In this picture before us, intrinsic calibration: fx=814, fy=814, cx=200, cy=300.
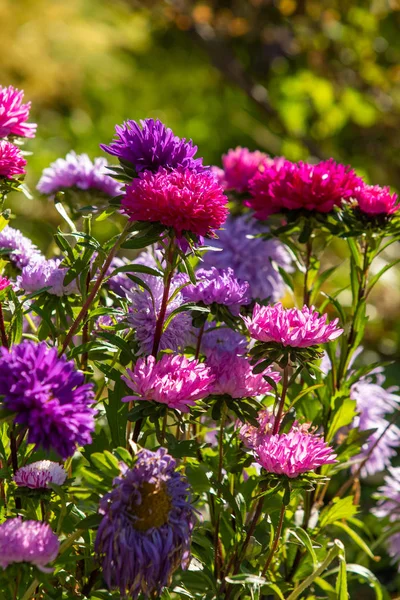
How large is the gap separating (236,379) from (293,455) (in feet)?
0.37

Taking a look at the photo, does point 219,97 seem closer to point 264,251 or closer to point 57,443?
point 264,251

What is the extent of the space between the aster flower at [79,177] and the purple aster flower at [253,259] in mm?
267

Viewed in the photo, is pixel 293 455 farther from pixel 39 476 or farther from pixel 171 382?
A: pixel 39 476

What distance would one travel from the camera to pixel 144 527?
0.78 meters

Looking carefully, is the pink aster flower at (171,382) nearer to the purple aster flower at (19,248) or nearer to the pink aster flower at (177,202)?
the pink aster flower at (177,202)

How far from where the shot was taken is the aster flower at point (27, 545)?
0.74m

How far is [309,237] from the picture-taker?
1.15 metres

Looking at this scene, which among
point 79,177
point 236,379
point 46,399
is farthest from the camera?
point 79,177

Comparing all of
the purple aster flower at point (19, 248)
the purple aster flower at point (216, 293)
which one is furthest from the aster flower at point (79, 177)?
the purple aster flower at point (216, 293)

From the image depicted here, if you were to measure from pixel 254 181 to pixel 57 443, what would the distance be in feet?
2.08

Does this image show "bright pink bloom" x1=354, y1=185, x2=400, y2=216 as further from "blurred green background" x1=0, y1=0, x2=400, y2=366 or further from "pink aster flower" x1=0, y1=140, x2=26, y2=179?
"blurred green background" x1=0, y1=0, x2=400, y2=366

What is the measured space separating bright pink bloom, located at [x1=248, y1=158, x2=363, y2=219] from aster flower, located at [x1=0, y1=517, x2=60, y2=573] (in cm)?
57

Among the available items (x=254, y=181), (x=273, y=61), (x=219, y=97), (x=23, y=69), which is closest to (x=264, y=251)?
(x=254, y=181)

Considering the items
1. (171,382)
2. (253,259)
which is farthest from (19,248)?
(253,259)
